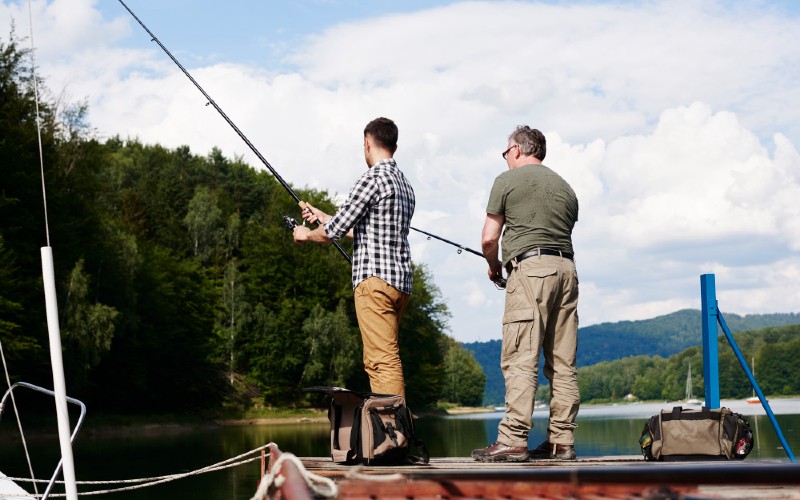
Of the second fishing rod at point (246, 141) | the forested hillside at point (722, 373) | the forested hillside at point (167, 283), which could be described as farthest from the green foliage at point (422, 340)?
the second fishing rod at point (246, 141)

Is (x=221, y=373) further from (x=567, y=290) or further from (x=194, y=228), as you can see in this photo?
(x=567, y=290)

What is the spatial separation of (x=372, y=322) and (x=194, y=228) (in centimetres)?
5050

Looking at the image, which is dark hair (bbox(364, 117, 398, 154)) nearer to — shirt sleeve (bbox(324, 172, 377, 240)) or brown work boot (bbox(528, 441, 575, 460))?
shirt sleeve (bbox(324, 172, 377, 240))

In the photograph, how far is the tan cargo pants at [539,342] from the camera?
15.5 ft

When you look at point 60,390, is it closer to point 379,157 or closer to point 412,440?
point 412,440

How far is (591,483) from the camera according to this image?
1898 mm

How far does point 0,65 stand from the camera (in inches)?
1204

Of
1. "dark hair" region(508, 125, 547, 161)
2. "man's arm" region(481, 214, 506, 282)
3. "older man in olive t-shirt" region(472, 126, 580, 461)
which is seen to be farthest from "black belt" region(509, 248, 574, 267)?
"dark hair" region(508, 125, 547, 161)

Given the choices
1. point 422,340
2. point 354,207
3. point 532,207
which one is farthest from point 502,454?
point 422,340

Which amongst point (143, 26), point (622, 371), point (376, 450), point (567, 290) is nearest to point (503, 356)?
point (567, 290)

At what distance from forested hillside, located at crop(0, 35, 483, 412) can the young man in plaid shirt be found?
24.2m

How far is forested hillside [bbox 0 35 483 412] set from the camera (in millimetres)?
30625

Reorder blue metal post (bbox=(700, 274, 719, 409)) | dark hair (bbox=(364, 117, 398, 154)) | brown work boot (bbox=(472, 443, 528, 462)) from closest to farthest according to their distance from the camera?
1. brown work boot (bbox=(472, 443, 528, 462))
2. dark hair (bbox=(364, 117, 398, 154))
3. blue metal post (bbox=(700, 274, 719, 409))

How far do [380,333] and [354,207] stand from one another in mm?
621
